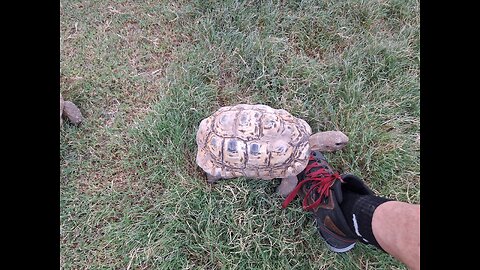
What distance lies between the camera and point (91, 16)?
306 cm

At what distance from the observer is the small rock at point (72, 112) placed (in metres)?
2.68

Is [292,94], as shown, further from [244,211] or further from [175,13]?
[175,13]

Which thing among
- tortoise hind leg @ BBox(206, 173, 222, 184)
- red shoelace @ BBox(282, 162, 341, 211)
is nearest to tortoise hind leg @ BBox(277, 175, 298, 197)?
red shoelace @ BBox(282, 162, 341, 211)

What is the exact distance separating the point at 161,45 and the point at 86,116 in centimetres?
80

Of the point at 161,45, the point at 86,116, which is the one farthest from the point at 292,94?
the point at 86,116

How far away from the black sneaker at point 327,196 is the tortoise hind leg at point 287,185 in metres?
0.04

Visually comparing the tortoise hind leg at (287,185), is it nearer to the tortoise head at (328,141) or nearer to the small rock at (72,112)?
the tortoise head at (328,141)

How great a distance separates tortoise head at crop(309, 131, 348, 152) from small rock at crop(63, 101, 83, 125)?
1674 mm

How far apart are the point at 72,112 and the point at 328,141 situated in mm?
1819

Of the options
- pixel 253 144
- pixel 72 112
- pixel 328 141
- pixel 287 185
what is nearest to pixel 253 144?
pixel 253 144

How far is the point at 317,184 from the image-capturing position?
239 cm

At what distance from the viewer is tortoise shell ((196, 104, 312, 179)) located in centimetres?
222

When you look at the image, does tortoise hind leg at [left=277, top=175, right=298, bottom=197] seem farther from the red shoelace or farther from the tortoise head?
the tortoise head

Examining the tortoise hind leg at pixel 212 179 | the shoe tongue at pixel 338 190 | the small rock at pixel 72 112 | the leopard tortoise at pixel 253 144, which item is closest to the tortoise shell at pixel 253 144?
the leopard tortoise at pixel 253 144
